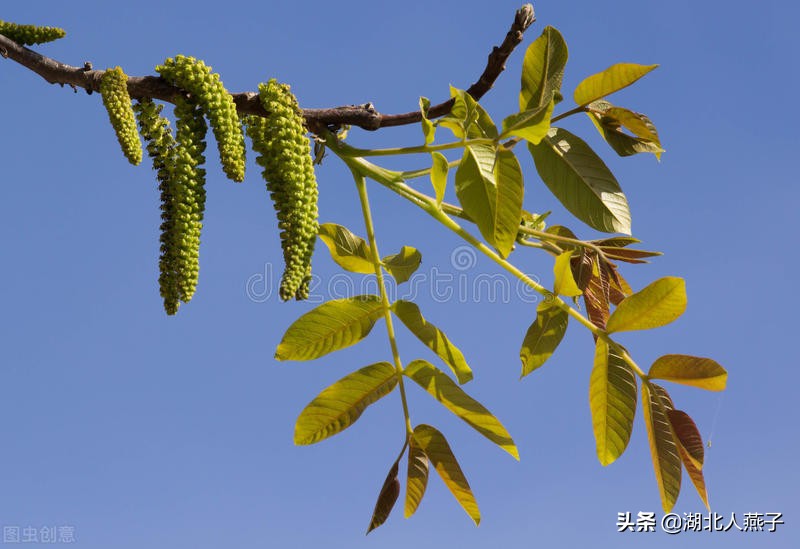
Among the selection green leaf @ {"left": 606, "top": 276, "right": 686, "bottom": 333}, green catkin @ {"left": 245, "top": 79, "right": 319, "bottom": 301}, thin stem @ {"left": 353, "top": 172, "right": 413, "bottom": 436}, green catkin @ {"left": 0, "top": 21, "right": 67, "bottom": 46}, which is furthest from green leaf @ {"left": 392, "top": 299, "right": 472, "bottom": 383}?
green catkin @ {"left": 0, "top": 21, "right": 67, "bottom": 46}

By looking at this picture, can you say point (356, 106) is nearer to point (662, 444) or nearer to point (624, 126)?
point (624, 126)

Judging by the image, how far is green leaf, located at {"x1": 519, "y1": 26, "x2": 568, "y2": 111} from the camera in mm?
2111

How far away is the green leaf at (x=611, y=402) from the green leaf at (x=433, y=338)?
0.34 metres

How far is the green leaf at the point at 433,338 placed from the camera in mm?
2303

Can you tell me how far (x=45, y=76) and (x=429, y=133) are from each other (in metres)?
1.15

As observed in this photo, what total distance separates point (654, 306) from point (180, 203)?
4.11 ft

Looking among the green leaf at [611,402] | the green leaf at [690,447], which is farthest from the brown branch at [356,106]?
the green leaf at [690,447]

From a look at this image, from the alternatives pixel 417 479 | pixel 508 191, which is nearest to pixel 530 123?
pixel 508 191

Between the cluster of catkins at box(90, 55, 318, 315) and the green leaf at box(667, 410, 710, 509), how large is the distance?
1.04 meters

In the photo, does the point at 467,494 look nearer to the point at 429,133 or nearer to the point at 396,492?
the point at 396,492

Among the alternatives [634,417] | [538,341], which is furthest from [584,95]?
[634,417]

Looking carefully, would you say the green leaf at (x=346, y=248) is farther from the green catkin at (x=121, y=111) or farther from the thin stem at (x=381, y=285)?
the green catkin at (x=121, y=111)

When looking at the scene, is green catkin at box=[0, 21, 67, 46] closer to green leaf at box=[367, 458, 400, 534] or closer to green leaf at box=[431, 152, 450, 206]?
green leaf at box=[431, 152, 450, 206]

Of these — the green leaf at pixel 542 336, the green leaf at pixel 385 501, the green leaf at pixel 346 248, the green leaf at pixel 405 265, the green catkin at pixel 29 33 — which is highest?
the green catkin at pixel 29 33
